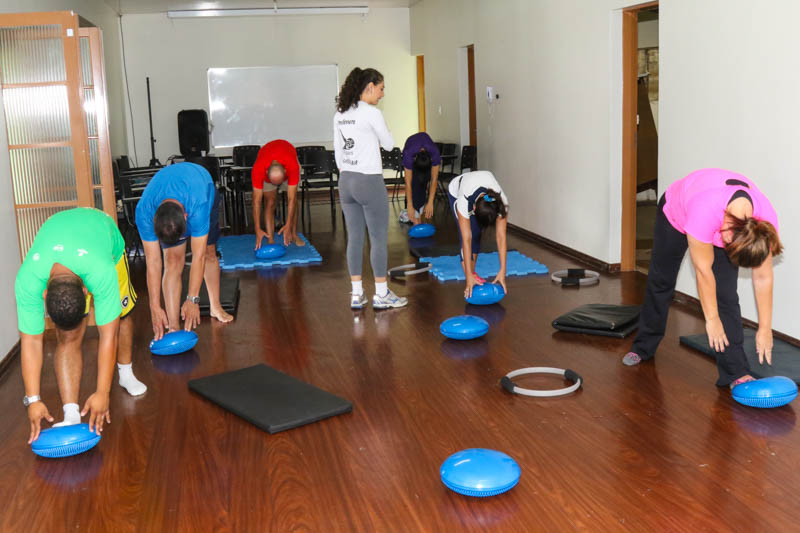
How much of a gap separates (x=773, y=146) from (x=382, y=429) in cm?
261

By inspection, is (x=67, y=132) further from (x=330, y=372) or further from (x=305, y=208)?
(x=305, y=208)

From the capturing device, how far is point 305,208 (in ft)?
36.2

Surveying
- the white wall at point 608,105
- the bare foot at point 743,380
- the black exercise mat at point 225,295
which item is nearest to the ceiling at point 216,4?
the white wall at point 608,105

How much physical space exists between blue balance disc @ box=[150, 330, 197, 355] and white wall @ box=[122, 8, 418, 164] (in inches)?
336

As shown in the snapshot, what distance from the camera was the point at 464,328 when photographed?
14.1 feet

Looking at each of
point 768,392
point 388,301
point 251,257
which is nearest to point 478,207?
point 388,301

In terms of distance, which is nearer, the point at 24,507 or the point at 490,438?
the point at 24,507

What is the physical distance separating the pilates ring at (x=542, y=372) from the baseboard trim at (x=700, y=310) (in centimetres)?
121

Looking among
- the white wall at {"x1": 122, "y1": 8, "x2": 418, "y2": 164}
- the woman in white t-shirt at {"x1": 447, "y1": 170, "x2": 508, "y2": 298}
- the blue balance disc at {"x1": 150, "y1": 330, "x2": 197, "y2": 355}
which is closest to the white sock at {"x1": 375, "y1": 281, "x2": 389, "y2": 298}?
the woman in white t-shirt at {"x1": 447, "y1": 170, "x2": 508, "y2": 298}

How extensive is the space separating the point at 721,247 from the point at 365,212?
7.68 feet

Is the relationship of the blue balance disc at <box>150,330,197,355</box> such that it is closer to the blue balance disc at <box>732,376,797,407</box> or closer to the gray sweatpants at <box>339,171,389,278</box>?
the gray sweatpants at <box>339,171,389,278</box>

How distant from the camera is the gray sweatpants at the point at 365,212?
4.80 m

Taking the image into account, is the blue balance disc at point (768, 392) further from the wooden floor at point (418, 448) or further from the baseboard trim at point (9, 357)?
the baseboard trim at point (9, 357)

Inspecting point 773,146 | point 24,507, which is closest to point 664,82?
point 773,146
